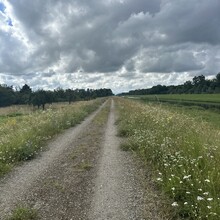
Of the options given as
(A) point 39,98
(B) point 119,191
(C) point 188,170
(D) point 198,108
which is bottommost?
(D) point 198,108

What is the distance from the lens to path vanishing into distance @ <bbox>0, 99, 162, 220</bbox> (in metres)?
6.12

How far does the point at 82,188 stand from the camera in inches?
297

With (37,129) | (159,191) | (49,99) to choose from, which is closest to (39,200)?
(159,191)

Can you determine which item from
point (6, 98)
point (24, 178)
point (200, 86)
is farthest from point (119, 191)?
point (200, 86)

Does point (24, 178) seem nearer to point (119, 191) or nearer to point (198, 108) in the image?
point (119, 191)

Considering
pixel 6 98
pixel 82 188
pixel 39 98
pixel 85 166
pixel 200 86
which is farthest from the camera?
pixel 200 86

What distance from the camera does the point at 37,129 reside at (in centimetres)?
1627

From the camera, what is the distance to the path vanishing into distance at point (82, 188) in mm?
6121

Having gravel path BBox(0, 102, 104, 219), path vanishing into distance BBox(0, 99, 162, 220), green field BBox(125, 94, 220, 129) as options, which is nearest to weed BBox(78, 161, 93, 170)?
path vanishing into distance BBox(0, 99, 162, 220)

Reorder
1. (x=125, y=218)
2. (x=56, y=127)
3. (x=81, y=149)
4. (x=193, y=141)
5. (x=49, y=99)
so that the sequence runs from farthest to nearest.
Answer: (x=49, y=99)
(x=56, y=127)
(x=81, y=149)
(x=193, y=141)
(x=125, y=218)

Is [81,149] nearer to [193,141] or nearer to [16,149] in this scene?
[16,149]

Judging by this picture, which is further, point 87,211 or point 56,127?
point 56,127

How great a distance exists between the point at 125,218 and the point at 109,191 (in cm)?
149

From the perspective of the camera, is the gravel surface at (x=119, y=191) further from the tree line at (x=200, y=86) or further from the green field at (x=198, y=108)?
the tree line at (x=200, y=86)
